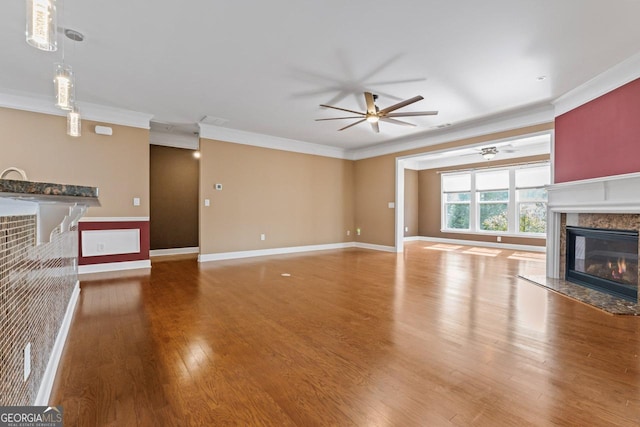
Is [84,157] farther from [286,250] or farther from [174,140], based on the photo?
[286,250]

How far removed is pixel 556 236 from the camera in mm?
4500

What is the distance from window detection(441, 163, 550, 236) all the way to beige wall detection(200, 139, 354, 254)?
3418 millimetres

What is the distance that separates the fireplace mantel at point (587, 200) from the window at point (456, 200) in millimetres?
4580

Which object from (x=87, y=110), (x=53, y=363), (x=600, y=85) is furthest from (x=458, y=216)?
(x=53, y=363)

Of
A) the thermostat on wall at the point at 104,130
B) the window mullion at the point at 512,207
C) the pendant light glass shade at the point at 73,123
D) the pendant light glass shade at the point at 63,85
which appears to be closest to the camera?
the pendant light glass shade at the point at 63,85

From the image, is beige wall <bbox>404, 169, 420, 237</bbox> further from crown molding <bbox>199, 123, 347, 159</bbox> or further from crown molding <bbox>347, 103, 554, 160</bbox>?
crown molding <bbox>199, 123, 347, 159</bbox>

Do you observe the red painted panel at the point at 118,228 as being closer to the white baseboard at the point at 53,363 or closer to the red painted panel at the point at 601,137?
the white baseboard at the point at 53,363

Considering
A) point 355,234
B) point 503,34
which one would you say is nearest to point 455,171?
point 355,234

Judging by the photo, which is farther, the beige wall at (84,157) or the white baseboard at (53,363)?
the beige wall at (84,157)

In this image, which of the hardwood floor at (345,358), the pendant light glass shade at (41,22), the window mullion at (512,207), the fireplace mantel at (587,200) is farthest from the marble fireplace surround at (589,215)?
the pendant light glass shade at (41,22)

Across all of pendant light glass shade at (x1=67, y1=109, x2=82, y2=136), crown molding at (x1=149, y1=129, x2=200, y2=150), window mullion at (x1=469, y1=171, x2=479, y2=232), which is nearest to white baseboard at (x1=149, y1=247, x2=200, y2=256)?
crown molding at (x1=149, y1=129, x2=200, y2=150)

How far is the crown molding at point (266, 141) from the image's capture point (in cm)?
601

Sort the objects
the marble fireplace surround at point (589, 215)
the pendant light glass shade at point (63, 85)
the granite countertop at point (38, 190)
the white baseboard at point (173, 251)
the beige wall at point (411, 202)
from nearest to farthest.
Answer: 1. the granite countertop at point (38, 190)
2. the pendant light glass shade at point (63, 85)
3. the marble fireplace surround at point (589, 215)
4. the white baseboard at point (173, 251)
5. the beige wall at point (411, 202)

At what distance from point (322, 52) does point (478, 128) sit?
13.4 ft
